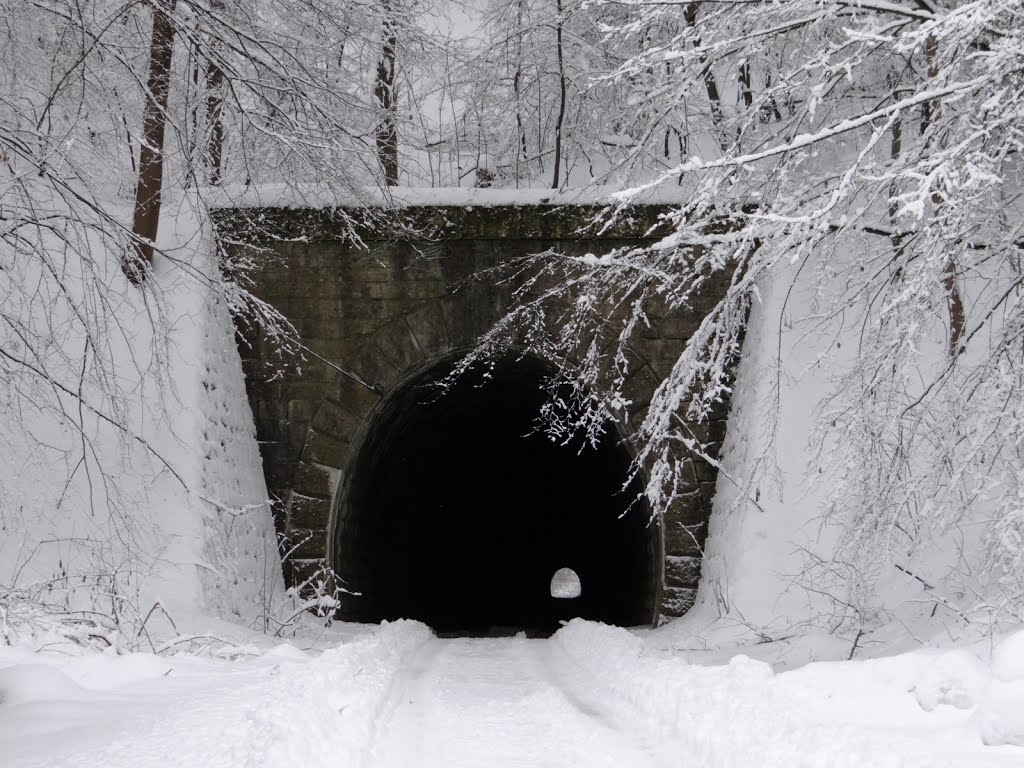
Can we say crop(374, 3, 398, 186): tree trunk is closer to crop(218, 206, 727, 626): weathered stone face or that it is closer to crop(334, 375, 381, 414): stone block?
crop(218, 206, 727, 626): weathered stone face

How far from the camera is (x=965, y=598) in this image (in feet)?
20.1

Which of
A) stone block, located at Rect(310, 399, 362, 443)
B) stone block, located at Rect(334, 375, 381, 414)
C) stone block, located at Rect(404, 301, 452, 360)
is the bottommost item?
stone block, located at Rect(310, 399, 362, 443)

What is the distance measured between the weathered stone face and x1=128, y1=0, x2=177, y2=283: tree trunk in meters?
0.90

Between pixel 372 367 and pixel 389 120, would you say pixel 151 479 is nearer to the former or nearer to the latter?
pixel 372 367

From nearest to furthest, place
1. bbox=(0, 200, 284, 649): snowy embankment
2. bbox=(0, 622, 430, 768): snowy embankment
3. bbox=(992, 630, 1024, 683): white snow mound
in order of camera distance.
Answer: bbox=(992, 630, 1024, 683): white snow mound < bbox=(0, 622, 430, 768): snowy embankment < bbox=(0, 200, 284, 649): snowy embankment

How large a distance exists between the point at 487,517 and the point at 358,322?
949 centimetres

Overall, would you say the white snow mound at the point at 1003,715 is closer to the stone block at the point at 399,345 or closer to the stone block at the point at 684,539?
the stone block at the point at 684,539

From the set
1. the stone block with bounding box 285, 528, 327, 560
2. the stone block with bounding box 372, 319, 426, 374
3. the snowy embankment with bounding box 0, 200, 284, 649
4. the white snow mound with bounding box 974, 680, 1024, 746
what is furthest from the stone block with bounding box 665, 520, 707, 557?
the white snow mound with bounding box 974, 680, 1024, 746

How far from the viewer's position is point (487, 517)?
18297 millimetres

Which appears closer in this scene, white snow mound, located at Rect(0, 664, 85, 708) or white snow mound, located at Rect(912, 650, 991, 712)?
white snow mound, located at Rect(912, 650, 991, 712)

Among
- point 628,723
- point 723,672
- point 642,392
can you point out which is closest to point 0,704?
point 628,723

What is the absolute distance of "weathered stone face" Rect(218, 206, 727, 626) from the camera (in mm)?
9242

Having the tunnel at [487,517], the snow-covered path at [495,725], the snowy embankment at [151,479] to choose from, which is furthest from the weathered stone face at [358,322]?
the snow-covered path at [495,725]

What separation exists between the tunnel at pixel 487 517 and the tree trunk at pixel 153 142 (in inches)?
114
